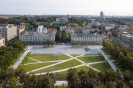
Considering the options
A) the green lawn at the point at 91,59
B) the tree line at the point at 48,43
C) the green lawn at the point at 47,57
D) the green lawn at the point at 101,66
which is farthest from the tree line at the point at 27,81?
the tree line at the point at 48,43


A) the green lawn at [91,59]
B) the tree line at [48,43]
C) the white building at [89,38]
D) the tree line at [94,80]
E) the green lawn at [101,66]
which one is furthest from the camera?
the white building at [89,38]

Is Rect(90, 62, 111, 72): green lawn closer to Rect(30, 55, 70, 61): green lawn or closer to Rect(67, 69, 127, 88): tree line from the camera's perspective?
Rect(30, 55, 70, 61): green lawn

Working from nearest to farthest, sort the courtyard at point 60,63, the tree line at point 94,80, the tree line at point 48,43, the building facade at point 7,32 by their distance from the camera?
the tree line at point 94,80, the courtyard at point 60,63, the tree line at point 48,43, the building facade at point 7,32

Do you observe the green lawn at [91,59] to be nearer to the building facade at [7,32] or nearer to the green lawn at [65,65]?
the green lawn at [65,65]

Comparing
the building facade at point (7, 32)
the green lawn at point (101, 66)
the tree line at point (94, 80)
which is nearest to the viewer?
the tree line at point (94, 80)

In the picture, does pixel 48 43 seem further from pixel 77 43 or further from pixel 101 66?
pixel 101 66

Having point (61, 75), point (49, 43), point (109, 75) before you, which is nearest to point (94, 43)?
point (49, 43)

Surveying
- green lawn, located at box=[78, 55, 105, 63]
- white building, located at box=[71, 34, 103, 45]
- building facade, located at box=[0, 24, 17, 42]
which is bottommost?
green lawn, located at box=[78, 55, 105, 63]

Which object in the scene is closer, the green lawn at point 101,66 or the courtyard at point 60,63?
the courtyard at point 60,63

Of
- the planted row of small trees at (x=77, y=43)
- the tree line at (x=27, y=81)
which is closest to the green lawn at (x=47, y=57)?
the planted row of small trees at (x=77, y=43)

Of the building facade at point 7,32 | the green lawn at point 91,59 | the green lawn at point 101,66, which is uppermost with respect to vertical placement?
the building facade at point 7,32

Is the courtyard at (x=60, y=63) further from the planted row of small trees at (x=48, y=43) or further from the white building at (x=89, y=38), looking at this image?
the white building at (x=89, y=38)

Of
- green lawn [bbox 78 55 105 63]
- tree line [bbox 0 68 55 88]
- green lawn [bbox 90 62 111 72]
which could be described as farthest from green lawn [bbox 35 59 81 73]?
tree line [bbox 0 68 55 88]

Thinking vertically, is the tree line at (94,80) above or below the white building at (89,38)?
below
